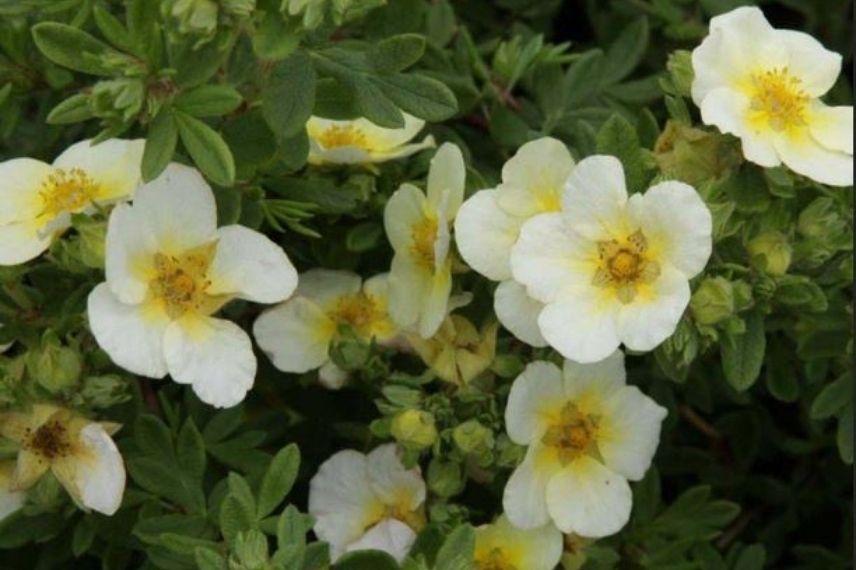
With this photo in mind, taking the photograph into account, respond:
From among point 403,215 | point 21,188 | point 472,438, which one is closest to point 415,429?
point 472,438

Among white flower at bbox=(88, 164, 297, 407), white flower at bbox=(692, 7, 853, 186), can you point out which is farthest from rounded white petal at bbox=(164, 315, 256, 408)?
white flower at bbox=(692, 7, 853, 186)

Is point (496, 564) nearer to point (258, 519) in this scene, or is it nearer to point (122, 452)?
point (258, 519)

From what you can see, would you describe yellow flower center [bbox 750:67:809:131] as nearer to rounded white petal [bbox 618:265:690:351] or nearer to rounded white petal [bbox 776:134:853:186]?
rounded white petal [bbox 776:134:853:186]

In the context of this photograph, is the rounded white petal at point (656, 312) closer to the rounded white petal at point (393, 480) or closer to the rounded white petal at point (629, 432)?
the rounded white petal at point (629, 432)

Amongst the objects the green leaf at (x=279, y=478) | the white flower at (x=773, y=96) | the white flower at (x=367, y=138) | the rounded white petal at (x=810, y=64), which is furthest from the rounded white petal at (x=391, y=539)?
the rounded white petal at (x=810, y=64)

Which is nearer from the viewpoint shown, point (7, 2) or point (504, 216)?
point (504, 216)

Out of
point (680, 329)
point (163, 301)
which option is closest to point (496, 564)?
point (680, 329)
